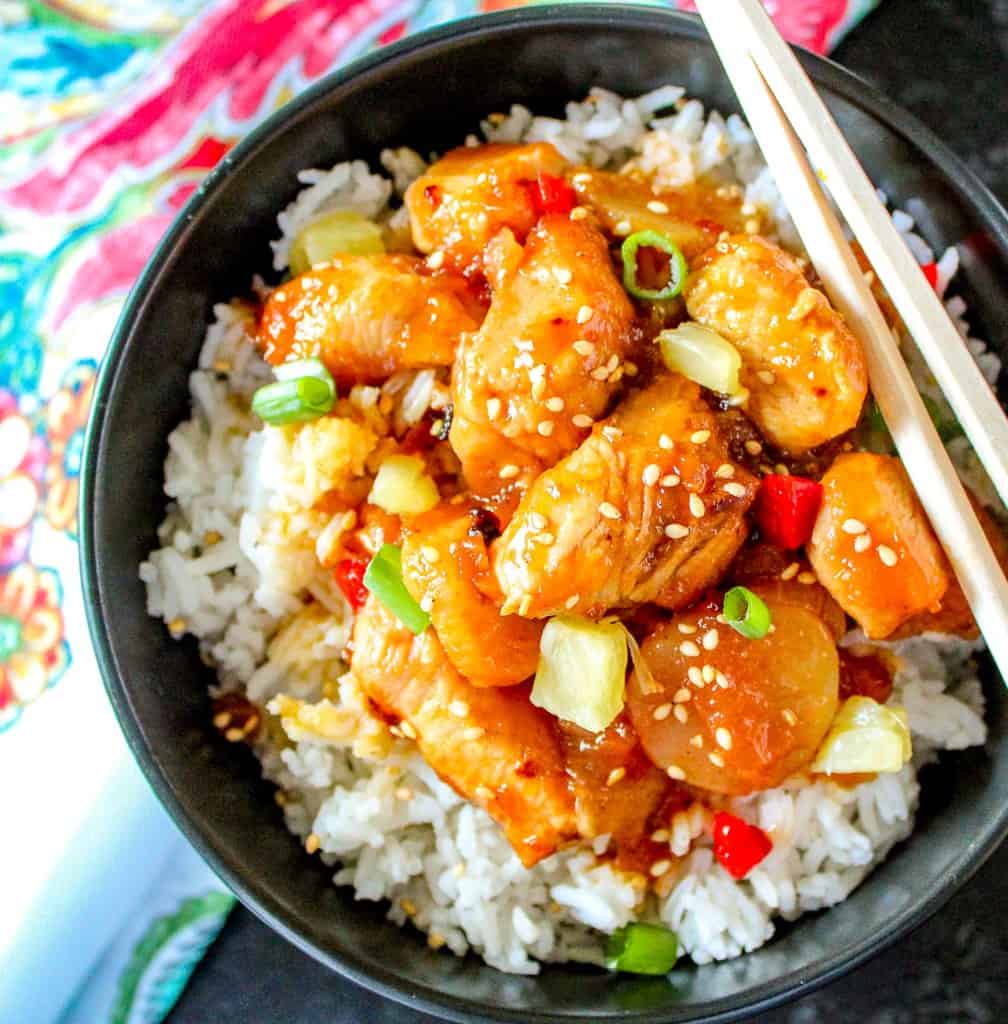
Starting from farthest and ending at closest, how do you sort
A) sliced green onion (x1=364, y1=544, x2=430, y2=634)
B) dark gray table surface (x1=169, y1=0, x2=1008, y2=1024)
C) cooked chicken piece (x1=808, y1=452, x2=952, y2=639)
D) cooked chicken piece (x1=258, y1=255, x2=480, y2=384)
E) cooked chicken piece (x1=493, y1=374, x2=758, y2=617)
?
dark gray table surface (x1=169, y1=0, x2=1008, y2=1024)
cooked chicken piece (x1=258, y1=255, x2=480, y2=384)
sliced green onion (x1=364, y1=544, x2=430, y2=634)
cooked chicken piece (x1=808, y1=452, x2=952, y2=639)
cooked chicken piece (x1=493, y1=374, x2=758, y2=617)

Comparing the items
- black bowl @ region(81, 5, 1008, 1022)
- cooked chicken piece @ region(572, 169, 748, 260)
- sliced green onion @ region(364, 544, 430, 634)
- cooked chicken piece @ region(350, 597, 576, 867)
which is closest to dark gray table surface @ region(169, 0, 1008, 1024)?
black bowl @ region(81, 5, 1008, 1022)

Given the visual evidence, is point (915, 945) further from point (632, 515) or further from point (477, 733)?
point (632, 515)

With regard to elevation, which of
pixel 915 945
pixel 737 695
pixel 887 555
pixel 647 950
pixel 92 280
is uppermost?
pixel 92 280

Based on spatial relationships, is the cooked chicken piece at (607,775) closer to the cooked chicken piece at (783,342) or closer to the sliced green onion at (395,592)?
the sliced green onion at (395,592)

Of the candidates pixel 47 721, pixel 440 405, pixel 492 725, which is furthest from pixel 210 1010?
pixel 440 405

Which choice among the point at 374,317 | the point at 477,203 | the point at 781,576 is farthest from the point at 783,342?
the point at 374,317

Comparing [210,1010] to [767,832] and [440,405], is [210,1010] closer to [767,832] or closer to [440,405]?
[767,832]

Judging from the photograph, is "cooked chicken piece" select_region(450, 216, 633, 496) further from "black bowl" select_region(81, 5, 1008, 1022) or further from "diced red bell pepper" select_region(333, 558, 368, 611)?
"black bowl" select_region(81, 5, 1008, 1022)
